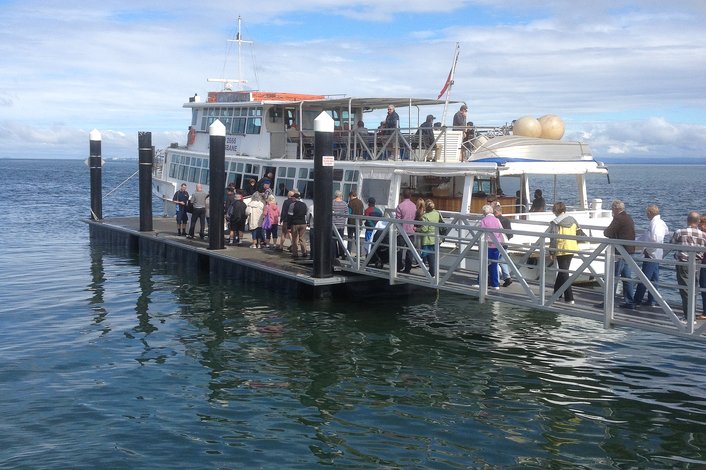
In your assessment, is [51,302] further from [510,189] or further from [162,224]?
[510,189]

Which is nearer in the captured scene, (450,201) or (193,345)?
(193,345)

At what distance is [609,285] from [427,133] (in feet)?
31.7

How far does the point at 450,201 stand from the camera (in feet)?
66.6

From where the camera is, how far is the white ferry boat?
1870 cm

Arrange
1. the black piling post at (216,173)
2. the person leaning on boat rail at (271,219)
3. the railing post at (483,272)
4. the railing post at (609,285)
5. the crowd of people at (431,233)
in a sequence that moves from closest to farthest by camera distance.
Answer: the railing post at (609,285), the crowd of people at (431,233), the railing post at (483,272), the black piling post at (216,173), the person leaning on boat rail at (271,219)

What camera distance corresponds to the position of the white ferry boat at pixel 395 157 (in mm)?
18703

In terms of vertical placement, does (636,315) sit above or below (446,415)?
above

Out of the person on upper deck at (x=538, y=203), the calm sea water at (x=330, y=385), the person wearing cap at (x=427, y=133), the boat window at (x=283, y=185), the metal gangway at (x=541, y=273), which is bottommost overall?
the calm sea water at (x=330, y=385)

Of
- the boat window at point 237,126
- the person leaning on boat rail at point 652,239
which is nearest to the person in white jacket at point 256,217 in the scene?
the boat window at point 237,126

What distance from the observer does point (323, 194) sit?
667 inches

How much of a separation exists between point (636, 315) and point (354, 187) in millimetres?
10025

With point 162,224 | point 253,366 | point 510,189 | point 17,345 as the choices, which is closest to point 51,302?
point 17,345

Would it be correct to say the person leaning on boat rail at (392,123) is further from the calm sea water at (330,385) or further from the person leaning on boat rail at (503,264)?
the person leaning on boat rail at (503,264)

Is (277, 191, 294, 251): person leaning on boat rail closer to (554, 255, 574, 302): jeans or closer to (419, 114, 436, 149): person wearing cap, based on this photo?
(419, 114, 436, 149): person wearing cap
